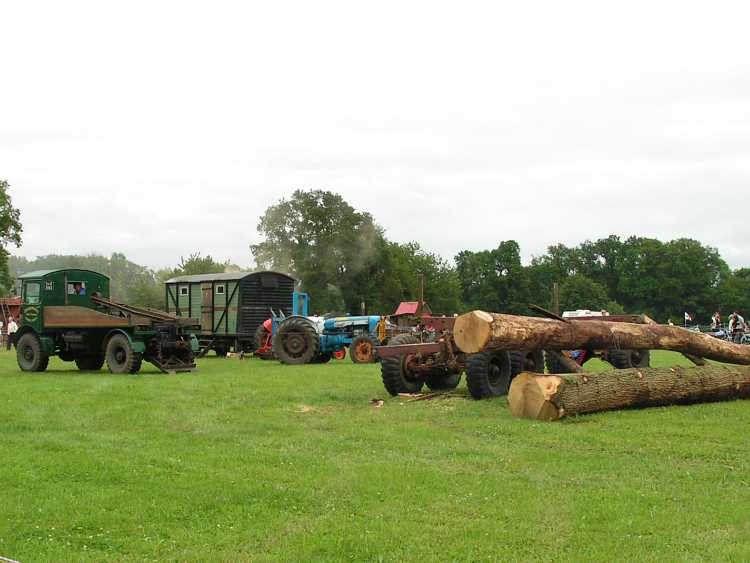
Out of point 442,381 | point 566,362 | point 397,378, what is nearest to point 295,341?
point 442,381

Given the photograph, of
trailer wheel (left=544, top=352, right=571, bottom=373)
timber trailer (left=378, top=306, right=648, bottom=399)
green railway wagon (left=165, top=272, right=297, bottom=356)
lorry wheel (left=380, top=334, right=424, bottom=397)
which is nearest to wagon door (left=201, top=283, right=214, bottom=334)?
green railway wagon (left=165, top=272, right=297, bottom=356)

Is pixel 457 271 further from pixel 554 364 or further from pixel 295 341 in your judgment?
pixel 554 364

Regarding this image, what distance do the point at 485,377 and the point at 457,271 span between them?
86.2 m

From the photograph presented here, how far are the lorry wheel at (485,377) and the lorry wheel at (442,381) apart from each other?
60.0 inches

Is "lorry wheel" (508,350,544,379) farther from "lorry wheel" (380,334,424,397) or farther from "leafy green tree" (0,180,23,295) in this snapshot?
"leafy green tree" (0,180,23,295)

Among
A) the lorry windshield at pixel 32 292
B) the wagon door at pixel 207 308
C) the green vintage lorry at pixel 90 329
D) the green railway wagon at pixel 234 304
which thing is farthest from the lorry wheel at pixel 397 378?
the wagon door at pixel 207 308

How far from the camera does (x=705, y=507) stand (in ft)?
20.5

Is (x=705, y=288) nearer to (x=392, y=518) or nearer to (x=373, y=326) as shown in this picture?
(x=373, y=326)

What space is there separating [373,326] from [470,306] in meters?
71.9

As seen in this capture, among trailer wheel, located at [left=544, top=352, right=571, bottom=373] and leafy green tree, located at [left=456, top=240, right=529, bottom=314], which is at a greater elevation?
leafy green tree, located at [left=456, top=240, right=529, bottom=314]

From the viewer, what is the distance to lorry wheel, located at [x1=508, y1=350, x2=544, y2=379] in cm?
1391

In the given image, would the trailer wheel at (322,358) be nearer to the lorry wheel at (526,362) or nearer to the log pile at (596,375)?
the lorry wheel at (526,362)

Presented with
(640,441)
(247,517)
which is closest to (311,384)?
(640,441)

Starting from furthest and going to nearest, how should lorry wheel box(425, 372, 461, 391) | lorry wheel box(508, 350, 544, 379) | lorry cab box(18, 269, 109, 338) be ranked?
lorry cab box(18, 269, 109, 338), lorry wheel box(425, 372, 461, 391), lorry wheel box(508, 350, 544, 379)
